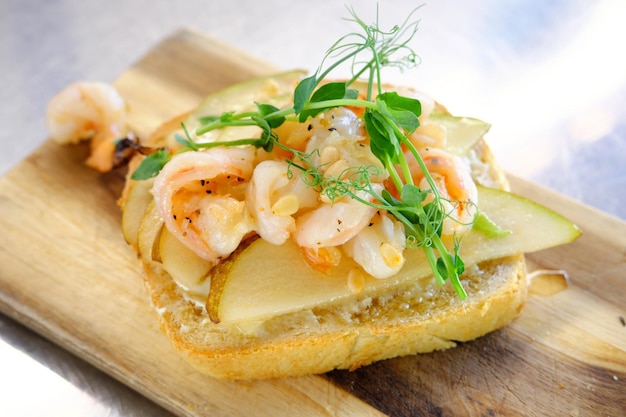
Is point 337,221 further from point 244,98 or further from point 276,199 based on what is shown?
point 244,98

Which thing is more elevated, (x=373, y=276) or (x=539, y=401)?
(x=373, y=276)

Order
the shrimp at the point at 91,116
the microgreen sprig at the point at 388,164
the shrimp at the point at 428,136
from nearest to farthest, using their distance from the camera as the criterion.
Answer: the microgreen sprig at the point at 388,164 → the shrimp at the point at 428,136 → the shrimp at the point at 91,116

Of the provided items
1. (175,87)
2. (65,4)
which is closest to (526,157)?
(175,87)

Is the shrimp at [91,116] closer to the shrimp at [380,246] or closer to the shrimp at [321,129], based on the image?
the shrimp at [321,129]

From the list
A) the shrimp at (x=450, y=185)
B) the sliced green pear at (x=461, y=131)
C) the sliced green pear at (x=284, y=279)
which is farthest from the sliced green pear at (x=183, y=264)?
the sliced green pear at (x=461, y=131)

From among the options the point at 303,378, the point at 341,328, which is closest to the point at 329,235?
the point at 341,328

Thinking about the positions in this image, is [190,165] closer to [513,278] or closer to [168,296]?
[168,296]
